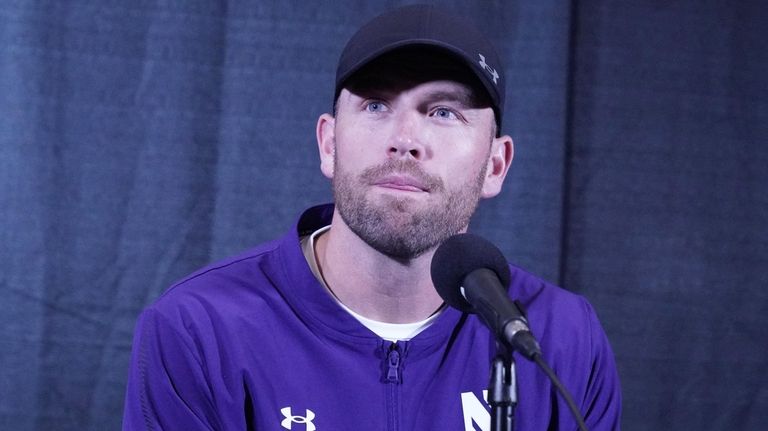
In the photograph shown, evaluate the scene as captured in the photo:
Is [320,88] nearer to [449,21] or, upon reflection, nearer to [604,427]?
[449,21]

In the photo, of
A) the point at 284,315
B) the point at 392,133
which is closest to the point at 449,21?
the point at 392,133

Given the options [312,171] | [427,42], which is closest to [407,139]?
[427,42]

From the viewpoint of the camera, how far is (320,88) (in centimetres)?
212

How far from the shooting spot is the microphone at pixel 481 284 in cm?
96

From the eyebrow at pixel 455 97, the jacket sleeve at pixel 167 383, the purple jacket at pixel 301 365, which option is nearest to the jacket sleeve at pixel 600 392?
the purple jacket at pixel 301 365

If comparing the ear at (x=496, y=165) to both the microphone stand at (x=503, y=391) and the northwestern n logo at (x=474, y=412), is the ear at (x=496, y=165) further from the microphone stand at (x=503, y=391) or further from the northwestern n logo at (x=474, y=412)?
the microphone stand at (x=503, y=391)

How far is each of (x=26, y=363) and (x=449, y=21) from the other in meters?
1.11

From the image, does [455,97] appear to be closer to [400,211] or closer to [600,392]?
[400,211]

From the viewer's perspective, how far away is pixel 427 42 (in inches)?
57.1

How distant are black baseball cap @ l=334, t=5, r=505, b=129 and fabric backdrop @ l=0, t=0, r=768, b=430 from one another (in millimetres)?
603

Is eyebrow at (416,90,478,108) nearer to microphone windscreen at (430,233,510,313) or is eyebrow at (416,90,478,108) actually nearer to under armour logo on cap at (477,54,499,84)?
under armour logo on cap at (477,54,499,84)

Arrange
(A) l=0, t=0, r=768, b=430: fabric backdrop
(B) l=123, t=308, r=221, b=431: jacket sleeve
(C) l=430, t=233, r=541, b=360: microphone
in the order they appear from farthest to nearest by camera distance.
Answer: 1. (A) l=0, t=0, r=768, b=430: fabric backdrop
2. (B) l=123, t=308, r=221, b=431: jacket sleeve
3. (C) l=430, t=233, r=541, b=360: microphone

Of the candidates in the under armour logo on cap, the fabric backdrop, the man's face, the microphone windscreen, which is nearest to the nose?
the man's face

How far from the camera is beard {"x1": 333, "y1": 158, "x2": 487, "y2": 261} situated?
1457 millimetres
